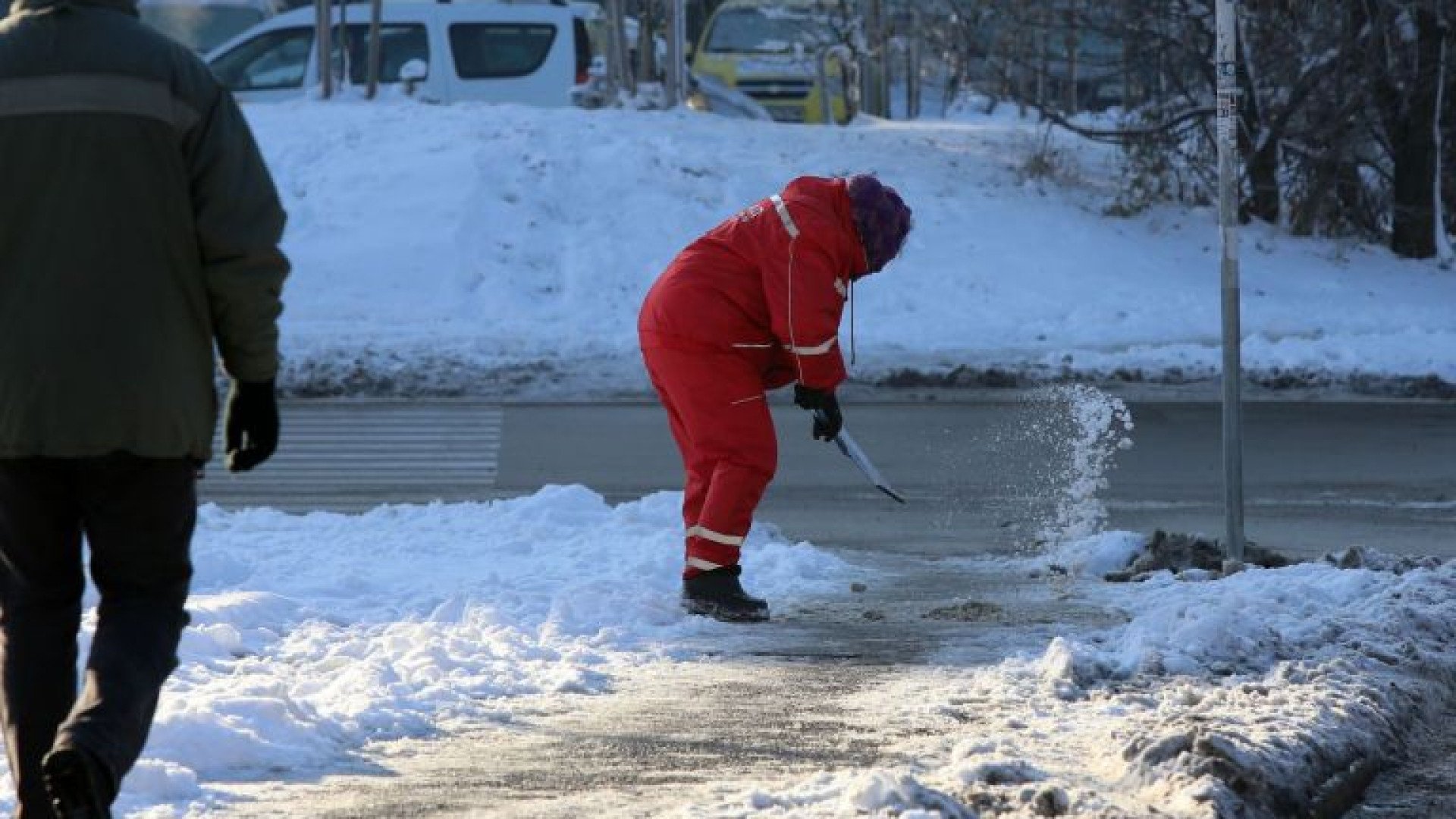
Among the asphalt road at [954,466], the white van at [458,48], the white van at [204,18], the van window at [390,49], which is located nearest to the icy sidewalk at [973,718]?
the asphalt road at [954,466]

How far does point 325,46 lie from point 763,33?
8487 mm

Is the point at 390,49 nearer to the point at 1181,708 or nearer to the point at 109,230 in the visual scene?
the point at 1181,708

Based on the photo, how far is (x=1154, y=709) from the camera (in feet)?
19.7

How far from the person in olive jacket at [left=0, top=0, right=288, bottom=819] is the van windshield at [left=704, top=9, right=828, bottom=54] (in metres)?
27.0

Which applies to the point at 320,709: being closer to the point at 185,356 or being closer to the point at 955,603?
the point at 185,356

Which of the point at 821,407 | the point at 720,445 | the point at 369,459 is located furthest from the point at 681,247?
the point at 720,445

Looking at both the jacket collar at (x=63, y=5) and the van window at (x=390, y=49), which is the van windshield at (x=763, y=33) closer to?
the van window at (x=390, y=49)

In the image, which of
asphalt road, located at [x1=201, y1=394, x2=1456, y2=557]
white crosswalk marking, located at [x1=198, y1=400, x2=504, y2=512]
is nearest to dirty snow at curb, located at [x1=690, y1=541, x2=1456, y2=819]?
asphalt road, located at [x1=201, y1=394, x2=1456, y2=557]

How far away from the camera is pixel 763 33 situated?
3198 centimetres

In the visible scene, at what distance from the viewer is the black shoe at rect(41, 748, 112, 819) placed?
13.5 feet

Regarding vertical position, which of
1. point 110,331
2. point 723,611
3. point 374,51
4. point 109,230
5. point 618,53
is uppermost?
point 109,230

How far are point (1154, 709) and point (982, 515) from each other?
5.54 m

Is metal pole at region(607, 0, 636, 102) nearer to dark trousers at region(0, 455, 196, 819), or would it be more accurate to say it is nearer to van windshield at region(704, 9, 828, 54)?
van windshield at region(704, 9, 828, 54)

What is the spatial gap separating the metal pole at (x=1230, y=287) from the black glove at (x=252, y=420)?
16.4ft
